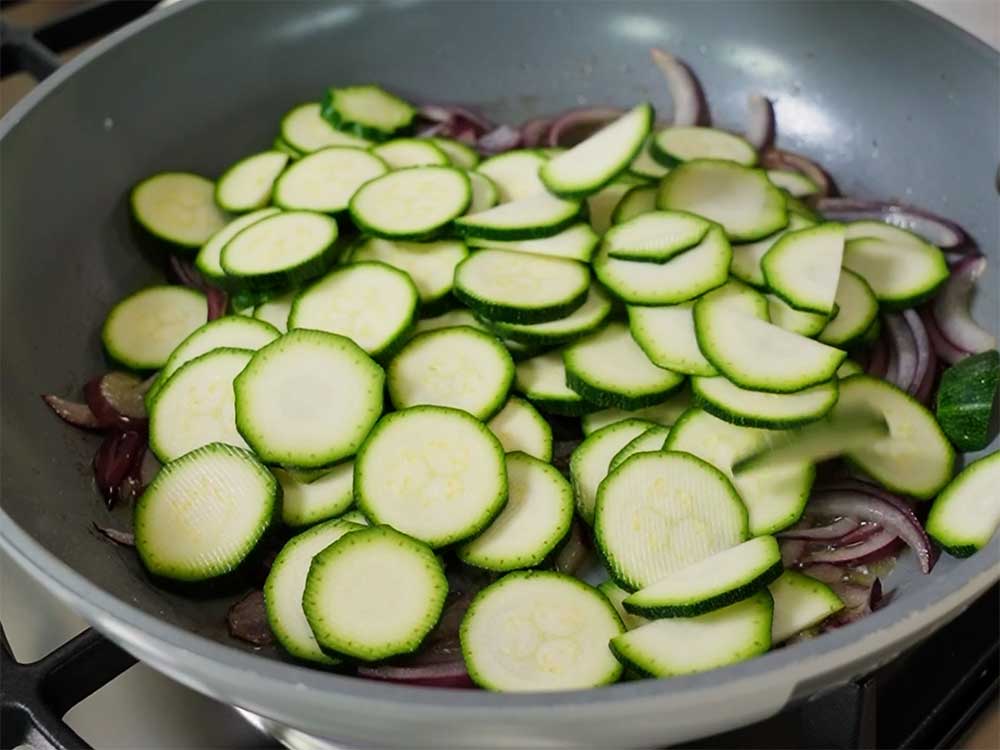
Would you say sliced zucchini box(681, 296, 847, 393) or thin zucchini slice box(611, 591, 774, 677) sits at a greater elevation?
sliced zucchini box(681, 296, 847, 393)

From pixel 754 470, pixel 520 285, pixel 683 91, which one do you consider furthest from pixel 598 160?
pixel 754 470

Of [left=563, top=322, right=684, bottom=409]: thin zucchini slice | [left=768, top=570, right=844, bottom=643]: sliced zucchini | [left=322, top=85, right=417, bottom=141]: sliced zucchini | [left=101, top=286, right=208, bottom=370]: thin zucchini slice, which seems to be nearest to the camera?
A: [left=768, top=570, right=844, bottom=643]: sliced zucchini

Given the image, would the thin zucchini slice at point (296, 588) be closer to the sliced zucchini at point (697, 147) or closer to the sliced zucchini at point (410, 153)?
the sliced zucchini at point (410, 153)

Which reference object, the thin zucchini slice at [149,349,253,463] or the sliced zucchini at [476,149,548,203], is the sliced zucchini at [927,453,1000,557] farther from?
the thin zucchini slice at [149,349,253,463]

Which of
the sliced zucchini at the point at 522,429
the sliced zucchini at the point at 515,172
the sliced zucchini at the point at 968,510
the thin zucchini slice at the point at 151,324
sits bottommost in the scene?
the thin zucchini slice at the point at 151,324

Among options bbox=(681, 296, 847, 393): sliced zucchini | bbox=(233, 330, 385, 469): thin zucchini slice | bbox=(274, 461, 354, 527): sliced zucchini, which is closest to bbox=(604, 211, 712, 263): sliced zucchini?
bbox=(681, 296, 847, 393): sliced zucchini

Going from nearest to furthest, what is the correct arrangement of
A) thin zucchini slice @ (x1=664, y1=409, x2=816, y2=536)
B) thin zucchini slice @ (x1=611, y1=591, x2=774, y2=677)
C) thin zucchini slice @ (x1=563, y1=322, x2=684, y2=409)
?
thin zucchini slice @ (x1=611, y1=591, x2=774, y2=677) < thin zucchini slice @ (x1=664, y1=409, x2=816, y2=536) < thin zucchini slice @ (x1=563, y1=322, x2=684, y2=409)

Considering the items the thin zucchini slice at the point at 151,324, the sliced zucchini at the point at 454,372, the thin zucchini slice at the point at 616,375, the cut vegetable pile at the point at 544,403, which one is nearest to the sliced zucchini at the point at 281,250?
the cut vegetable pile at the point at 544,403
